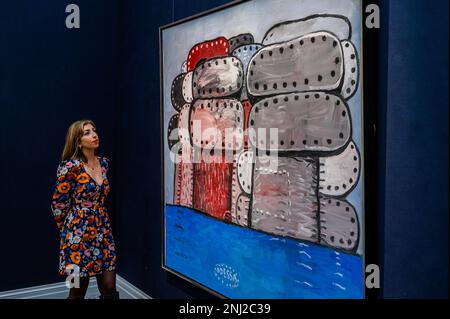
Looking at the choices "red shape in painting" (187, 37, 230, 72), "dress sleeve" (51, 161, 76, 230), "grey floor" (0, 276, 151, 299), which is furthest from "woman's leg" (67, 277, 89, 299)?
"red shape in painting" (187, 37, 230, 72)

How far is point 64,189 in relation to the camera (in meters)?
2.39

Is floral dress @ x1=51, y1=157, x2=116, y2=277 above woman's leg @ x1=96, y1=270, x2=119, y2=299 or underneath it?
above

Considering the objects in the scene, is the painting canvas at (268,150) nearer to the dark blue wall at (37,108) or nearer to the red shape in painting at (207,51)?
the red shape in painting at (207,51)

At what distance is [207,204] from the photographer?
2.21m

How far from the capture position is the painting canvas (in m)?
1.51

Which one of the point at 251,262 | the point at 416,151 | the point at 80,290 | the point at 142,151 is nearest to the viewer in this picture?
the point at 416,151

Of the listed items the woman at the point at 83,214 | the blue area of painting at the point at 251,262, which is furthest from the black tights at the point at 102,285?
the blue area of painting at the point at 251,262

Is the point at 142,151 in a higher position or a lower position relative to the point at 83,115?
lower

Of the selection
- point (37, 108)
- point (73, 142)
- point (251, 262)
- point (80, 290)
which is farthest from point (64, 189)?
point (251, 262)

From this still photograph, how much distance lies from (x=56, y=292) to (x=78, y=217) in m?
1.11

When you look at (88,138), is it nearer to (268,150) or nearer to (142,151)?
(142,151)

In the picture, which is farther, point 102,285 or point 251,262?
point 102,285

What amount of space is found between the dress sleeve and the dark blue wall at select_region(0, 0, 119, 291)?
2.86ft

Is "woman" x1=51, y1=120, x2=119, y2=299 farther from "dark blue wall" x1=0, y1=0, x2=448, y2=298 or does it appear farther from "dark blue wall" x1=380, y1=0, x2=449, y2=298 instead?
"dark blue wall" x1=380, y1=0, x2=449, y2=298
